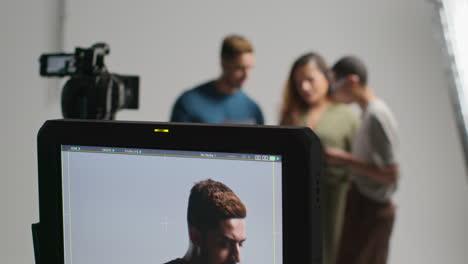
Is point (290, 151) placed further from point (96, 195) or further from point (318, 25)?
point (318, 25)

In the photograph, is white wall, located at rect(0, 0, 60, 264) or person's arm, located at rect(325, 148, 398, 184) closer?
white wall, located at rect(0, 0, 60, 264)

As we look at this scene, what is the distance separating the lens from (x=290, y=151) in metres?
0.50

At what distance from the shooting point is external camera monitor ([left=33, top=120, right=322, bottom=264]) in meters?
0.50

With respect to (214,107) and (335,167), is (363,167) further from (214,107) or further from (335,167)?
(214,107)

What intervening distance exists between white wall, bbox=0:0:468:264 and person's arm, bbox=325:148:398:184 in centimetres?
9

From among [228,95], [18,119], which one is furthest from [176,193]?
[228,95]

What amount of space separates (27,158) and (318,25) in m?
1.32

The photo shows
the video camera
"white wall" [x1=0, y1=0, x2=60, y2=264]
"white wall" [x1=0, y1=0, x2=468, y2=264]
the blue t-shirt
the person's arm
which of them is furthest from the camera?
the blue t-shirt

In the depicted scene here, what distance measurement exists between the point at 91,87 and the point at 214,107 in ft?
5.39

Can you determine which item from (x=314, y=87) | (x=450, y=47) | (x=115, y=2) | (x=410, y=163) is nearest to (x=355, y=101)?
(x=314, y=87)

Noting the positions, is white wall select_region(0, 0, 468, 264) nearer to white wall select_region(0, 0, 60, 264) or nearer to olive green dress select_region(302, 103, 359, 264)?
white wall select_region(0, 0, 60, 264)

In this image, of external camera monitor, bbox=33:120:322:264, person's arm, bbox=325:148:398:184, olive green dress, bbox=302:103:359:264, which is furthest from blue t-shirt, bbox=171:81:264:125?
external camera monitor, bbox=33:120:322:264

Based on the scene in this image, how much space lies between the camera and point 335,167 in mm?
Answer: 2359

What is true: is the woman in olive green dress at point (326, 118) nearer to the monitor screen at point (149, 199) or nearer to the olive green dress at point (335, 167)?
the olive green dress at point (335, 167)
